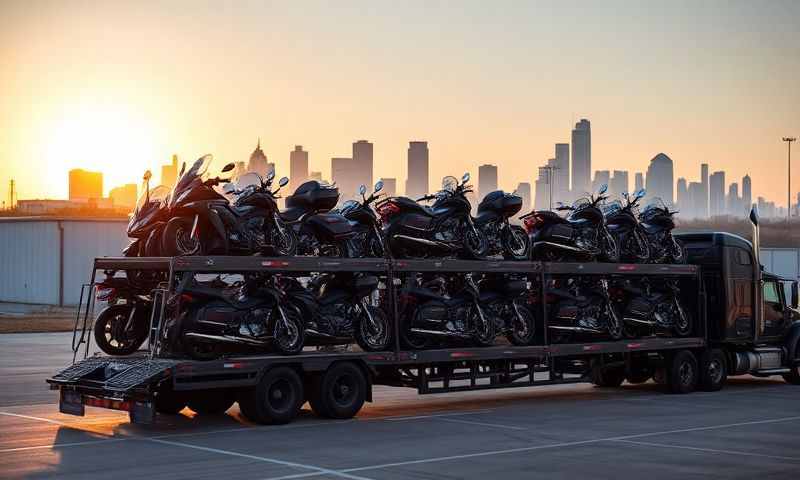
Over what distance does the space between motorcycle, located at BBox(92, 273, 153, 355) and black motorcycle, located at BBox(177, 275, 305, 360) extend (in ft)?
4.56

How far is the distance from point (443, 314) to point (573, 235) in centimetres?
384

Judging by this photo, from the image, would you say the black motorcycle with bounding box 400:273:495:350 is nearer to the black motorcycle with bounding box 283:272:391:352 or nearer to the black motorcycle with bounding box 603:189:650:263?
the black motorcycle with bounding box 283:272:391:352

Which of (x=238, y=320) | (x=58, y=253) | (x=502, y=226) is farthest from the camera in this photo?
(x=58, y=253)

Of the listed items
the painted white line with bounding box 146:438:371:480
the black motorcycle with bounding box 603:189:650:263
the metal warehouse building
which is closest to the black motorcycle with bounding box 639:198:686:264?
the black motorcycle with bounding box 603:189:650:263

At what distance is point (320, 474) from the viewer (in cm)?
1268

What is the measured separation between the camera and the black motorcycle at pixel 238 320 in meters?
16.5

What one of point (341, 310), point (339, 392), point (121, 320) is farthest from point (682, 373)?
point (121, 320)

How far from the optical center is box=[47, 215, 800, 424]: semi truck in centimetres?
1628

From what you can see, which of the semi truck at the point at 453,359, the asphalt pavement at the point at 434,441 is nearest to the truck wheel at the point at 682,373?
the semi truck at the point at 453,359

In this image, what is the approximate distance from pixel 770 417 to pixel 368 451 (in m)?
7.89

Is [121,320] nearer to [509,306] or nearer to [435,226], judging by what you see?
[435,226]

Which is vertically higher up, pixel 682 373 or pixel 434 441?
pixel 682 373

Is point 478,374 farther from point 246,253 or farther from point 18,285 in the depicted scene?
point 18,285

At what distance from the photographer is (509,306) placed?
830 inches
